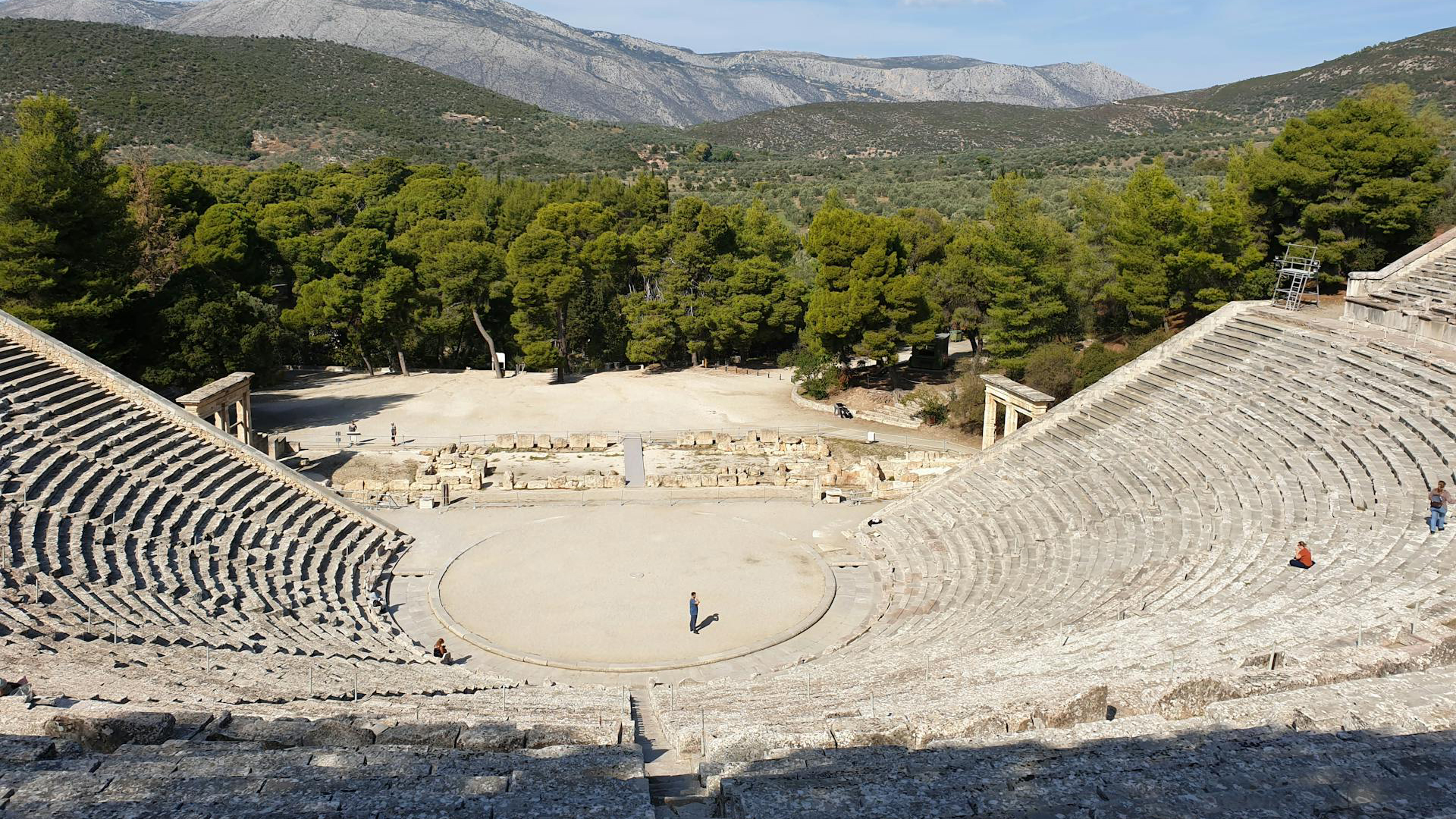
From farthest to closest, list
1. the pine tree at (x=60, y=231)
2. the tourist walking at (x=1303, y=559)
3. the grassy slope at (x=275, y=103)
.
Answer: the grassy slope at (x=275, y=103), the pine tree at (x=60, y=231), the tourist walking at (x=1303, y=559)

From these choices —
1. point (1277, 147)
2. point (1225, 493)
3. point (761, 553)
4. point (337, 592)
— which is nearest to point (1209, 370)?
point (1225, 493)

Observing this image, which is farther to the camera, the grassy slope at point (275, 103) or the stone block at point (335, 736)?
the grassy slope at point (275, 103)

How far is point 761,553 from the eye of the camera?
21438 millimetres

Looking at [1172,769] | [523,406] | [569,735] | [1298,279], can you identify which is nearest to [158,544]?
[569,735]

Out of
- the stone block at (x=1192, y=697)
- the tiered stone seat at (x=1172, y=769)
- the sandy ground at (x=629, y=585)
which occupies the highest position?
the tiered stone seat at (x=1172, y=769)

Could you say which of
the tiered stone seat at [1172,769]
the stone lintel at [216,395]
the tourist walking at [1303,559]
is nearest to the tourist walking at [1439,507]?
the tourist walking at [1303,559]

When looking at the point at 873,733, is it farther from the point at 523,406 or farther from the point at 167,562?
the point at 523,406

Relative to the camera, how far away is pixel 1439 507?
537 inches

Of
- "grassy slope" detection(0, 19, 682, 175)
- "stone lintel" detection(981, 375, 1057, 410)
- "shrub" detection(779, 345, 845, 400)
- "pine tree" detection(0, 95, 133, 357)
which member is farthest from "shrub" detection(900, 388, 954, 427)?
"grassy slope" detection(0, 19, 682, 175)

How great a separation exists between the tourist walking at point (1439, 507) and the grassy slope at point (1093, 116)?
70556mm

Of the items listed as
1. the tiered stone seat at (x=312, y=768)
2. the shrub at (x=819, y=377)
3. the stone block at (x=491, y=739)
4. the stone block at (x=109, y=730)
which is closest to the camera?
the tiered stone seat at (x=312, y=768)

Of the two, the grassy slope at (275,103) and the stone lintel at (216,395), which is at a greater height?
the grassy slope at (275,103)

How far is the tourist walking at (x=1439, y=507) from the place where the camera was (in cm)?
1359

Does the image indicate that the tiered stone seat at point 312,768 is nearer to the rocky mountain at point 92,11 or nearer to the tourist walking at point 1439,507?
the tourist walking at point 1439,507
